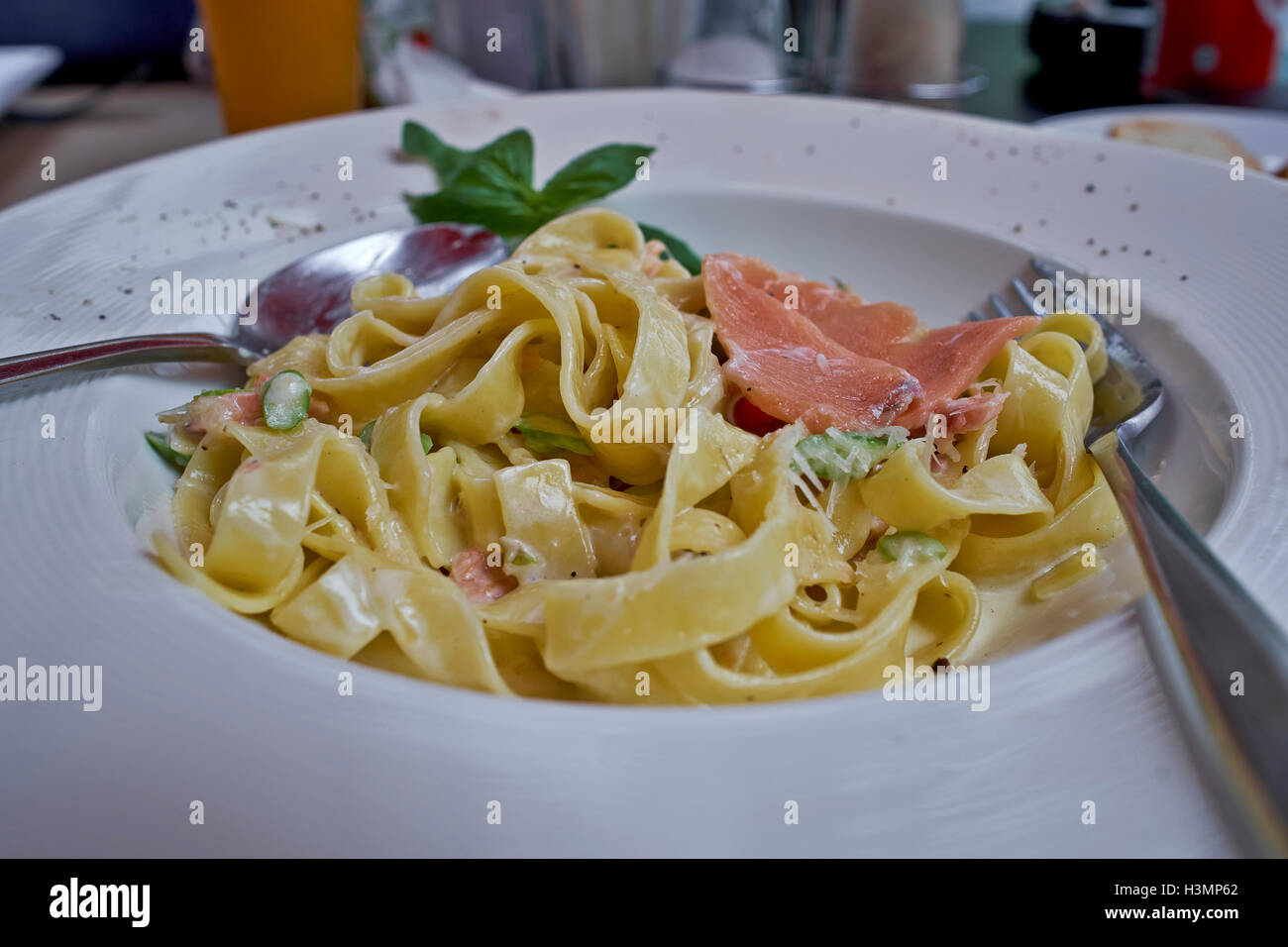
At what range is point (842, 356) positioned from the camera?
2328 millimetres

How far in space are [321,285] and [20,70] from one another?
3.00m

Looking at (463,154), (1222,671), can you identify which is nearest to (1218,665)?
(1222,671)

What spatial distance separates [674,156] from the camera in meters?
3.56

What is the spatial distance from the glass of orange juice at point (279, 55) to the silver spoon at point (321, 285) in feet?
6.16

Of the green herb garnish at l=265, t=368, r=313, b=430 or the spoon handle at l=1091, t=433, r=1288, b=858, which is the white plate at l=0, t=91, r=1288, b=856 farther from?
the green herb garnish at l=265, t=368, r=313, b=430

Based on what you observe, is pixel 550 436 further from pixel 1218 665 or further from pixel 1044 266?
pixel 1044 266

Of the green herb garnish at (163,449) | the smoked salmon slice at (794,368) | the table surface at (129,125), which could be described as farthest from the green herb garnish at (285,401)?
the table surface at (129,125)

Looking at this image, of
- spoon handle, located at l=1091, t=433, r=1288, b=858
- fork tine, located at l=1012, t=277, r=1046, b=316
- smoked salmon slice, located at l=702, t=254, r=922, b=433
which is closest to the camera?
spoon handle, located at l=1091, t=433, r=1288, b=858

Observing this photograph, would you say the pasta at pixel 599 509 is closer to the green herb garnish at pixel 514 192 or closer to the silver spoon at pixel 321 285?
the silver spoon at pixel 321 285

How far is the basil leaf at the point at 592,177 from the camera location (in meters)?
3.12

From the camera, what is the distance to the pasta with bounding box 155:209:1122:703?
5.83 feet

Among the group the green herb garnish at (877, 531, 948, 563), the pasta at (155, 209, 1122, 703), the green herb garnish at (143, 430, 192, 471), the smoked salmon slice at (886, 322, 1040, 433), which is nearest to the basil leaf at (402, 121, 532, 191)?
the pasta at (155, 209, 1122, 703)

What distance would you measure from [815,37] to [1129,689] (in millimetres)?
5460

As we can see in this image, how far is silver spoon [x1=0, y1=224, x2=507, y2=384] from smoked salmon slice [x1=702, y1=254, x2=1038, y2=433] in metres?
0.89
